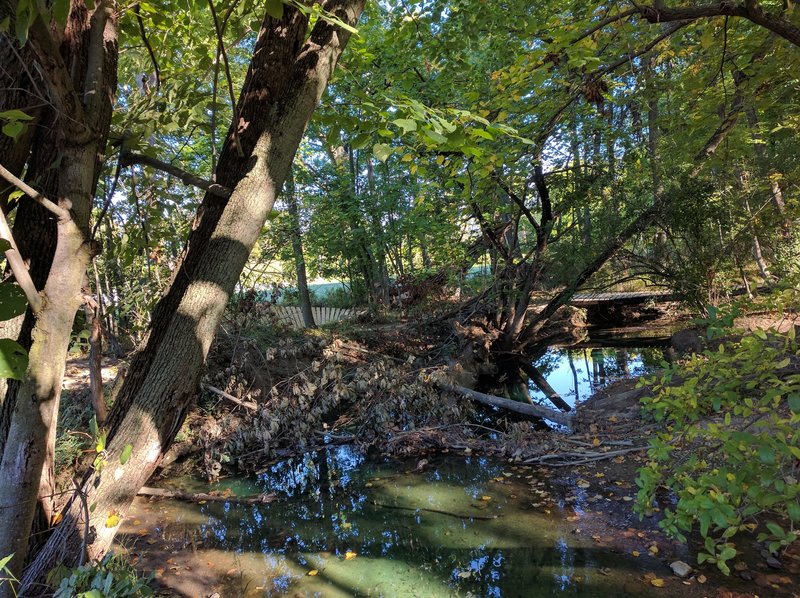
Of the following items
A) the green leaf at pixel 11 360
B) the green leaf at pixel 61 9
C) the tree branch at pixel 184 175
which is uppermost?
the green leaf at pixel 61 9

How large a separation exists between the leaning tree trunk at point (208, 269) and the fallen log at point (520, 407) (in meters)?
5.63

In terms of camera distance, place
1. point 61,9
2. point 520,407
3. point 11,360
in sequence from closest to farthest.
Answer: point 11,360, point 61,9, point 520,407

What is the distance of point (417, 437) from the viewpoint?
6430 millimetres

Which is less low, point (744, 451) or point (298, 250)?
point (298, 250)

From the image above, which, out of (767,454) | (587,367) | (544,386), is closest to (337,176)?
(544,386)

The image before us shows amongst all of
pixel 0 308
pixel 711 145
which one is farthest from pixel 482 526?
pixel 711 145

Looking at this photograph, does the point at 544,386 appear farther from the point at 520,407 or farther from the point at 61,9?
the point at 61,9

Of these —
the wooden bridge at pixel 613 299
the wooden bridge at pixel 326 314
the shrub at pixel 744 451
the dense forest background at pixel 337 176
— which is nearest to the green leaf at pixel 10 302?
the dense forest background at pixel 337 176

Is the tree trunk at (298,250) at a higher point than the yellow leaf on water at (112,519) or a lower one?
higher

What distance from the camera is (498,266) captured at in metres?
10.7

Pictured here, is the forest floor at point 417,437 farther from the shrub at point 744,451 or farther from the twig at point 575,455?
the shrub at point 744,451

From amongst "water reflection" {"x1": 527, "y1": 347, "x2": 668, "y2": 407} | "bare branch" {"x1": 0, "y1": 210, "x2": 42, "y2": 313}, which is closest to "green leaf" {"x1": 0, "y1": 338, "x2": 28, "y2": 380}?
"bare branch" {"x1": 0, "y1": 210, "x2": 42, "y2": 313}

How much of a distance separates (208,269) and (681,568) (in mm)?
3695

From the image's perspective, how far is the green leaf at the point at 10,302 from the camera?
154cm
